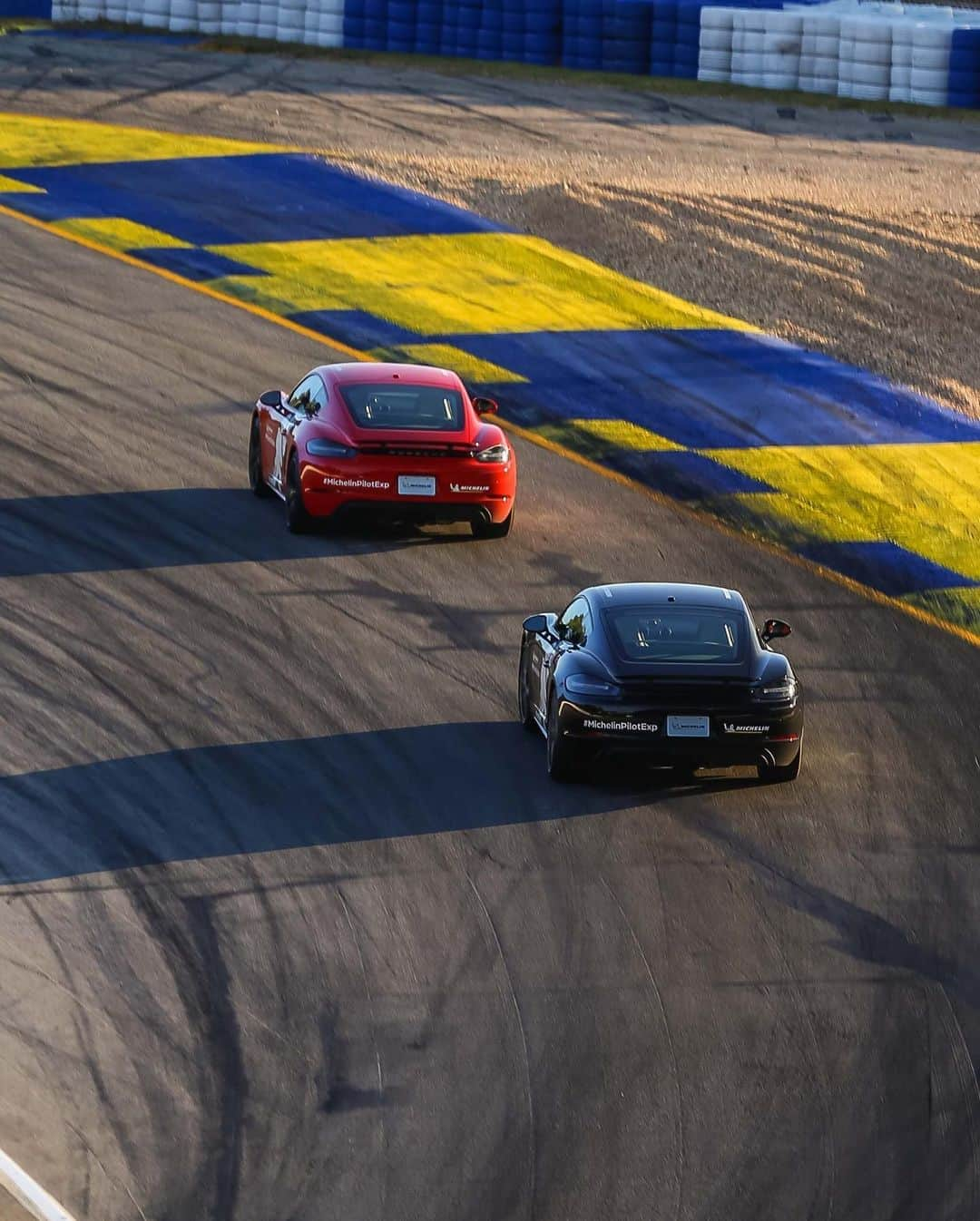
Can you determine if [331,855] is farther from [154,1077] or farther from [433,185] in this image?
[433,185]

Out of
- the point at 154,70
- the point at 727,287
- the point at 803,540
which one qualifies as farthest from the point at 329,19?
the point at 803,540

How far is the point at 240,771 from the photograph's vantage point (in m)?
14.3

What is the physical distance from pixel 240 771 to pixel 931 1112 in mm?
5762

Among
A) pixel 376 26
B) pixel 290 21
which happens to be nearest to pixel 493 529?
pixel 376 26

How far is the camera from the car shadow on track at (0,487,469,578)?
18594 millimetres

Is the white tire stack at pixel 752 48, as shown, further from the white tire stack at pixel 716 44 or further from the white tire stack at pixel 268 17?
the white tire stack at pixel 268 17

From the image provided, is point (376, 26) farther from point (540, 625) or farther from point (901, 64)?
point (540, 625)

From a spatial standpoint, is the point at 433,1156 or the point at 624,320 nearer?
the point at 433,1156

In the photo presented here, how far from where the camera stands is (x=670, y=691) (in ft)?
45.2

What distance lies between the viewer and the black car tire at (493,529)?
19312 mm

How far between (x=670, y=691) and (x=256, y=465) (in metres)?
7.83

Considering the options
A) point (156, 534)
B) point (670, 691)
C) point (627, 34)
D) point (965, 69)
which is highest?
point (627, 34)

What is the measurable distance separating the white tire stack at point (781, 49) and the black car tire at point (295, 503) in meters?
20.5

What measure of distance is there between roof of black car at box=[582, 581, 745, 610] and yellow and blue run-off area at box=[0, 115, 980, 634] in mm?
4336
